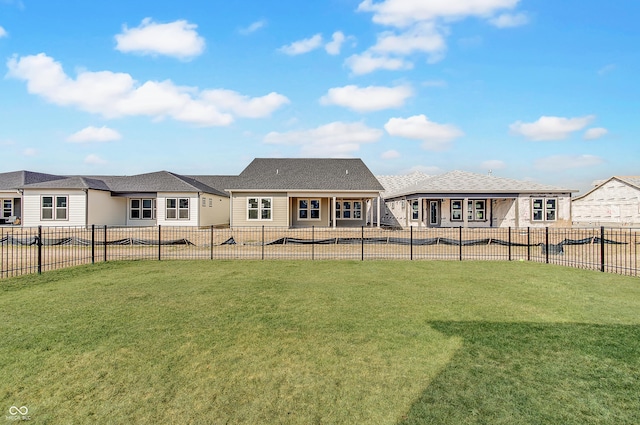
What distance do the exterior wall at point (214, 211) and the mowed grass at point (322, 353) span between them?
18801 millimetres

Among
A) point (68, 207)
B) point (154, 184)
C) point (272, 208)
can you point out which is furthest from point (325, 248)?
point (68, 207)

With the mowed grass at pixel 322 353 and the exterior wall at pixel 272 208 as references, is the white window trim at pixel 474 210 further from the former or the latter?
the mowed grass at pixel 322 353

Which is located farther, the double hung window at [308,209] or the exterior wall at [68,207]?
the double hung window at [308,209]

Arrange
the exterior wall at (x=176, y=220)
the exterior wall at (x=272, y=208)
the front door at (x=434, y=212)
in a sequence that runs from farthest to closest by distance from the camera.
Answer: the front door at (x=434, y=212)
the exterior wall at (x=176, y=220)
the exterior wall at (x=272, y=208)

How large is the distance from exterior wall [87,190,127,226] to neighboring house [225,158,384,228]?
9609 mm

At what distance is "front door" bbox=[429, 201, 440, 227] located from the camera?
27.8 meters

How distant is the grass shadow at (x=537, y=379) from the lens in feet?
10.3

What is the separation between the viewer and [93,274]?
1021cm

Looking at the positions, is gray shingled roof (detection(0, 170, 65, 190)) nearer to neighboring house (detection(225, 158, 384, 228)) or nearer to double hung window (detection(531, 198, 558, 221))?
neighboring house (detection(225, 158, 384, 228))

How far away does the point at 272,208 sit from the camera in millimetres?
25359

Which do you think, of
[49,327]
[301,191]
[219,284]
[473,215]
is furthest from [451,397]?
[473,215]

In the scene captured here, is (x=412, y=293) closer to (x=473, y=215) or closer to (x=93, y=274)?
(x=93, y=274)

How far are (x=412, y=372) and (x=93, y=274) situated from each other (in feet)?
32.4

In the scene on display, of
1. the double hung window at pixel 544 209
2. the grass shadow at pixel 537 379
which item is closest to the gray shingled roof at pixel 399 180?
the double hung window at pixel 544 209
